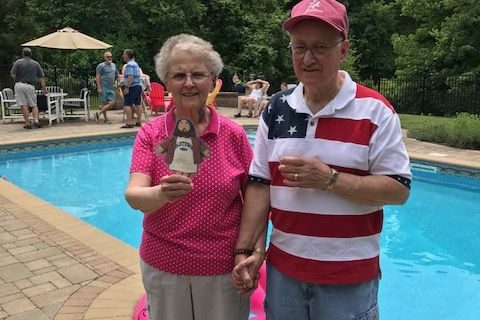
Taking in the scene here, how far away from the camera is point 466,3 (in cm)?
1614

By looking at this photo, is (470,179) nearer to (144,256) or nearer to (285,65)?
(144,256)

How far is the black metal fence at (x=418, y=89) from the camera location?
52.4 feet

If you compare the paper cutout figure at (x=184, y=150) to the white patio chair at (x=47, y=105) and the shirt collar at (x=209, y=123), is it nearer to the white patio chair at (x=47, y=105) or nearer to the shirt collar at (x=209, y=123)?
the shirt collar at (x=209, y=123)

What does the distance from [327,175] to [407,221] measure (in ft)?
17.4

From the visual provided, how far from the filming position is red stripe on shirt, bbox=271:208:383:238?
1.57 meters

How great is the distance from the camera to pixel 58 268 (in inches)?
151

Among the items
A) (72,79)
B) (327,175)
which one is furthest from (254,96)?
(327,175)

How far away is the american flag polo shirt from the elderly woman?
0.22 metres

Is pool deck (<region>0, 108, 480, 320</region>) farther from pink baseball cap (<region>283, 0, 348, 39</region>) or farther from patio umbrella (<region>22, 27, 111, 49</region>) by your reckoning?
patio umbrella (<region>22, 27, 111, 49</region>)

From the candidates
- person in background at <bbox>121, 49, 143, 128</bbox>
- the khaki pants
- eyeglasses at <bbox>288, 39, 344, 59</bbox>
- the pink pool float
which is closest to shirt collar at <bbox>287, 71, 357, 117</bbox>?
eyeglasses at <bbox>288, 39, 344, 59</bbox>

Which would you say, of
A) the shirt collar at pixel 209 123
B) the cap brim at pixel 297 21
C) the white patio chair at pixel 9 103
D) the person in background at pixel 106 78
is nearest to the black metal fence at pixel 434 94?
the person in background at pixel 106 78

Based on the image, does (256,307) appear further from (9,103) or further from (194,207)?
(9,103)

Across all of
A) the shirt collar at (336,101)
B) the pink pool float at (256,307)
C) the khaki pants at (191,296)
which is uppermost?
the shirt collar at (336,101)

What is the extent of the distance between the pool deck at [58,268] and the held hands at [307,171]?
195 centimetres
